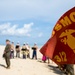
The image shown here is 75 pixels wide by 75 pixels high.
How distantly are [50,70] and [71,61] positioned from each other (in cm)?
→ 1482

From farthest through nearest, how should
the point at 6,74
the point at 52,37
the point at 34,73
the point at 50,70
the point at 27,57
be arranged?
the point at 27,57 → the point at 50,70 → the point at 34,73 → the point at 6,74 → the point at 52,37

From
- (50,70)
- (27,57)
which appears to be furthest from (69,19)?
(27,57)

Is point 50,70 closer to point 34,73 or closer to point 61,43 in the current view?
point 34,73

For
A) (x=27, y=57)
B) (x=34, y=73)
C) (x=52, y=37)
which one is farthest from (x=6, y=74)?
(x=52, y=37)

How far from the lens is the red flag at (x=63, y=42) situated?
8.54ft

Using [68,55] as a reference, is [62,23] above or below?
above

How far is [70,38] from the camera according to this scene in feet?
8.68

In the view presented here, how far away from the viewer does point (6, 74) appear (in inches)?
575

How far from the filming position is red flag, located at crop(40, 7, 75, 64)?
8.54 ft

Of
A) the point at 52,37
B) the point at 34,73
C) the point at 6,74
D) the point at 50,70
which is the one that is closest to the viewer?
the point at 52,37

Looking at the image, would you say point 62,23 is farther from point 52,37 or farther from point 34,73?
point 34,73

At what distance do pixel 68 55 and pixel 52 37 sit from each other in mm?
243

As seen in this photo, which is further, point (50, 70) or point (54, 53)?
point (50, 70)

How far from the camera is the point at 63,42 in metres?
2.69
